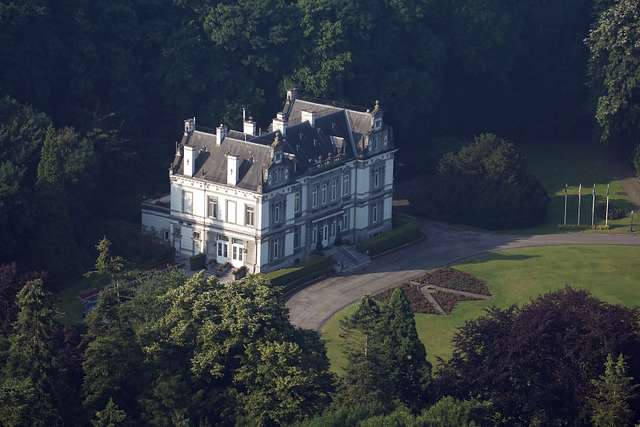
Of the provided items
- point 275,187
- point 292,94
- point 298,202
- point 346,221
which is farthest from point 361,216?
point 275,187

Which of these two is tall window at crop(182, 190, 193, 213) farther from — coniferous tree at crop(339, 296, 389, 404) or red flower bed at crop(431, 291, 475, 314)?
coniferous tree at crop(339, 296, 389, 404)

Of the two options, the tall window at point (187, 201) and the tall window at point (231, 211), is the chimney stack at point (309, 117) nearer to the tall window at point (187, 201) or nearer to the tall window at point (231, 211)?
the tall window at point (231, 211)

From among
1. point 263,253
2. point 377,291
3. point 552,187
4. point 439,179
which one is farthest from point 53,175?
point 552,187

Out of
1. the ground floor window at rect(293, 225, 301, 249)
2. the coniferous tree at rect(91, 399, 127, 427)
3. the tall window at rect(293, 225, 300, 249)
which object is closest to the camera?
the coniferous tree at rect(91, 399, 127, 427)

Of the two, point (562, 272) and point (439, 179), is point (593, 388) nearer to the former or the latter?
point (562, 272)

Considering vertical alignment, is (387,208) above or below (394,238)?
above

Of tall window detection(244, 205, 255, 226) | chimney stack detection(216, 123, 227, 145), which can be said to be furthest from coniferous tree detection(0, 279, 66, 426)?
chimney stack detection(216, 123, 227, 145)

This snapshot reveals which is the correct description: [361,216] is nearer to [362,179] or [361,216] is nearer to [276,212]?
[362,179]
